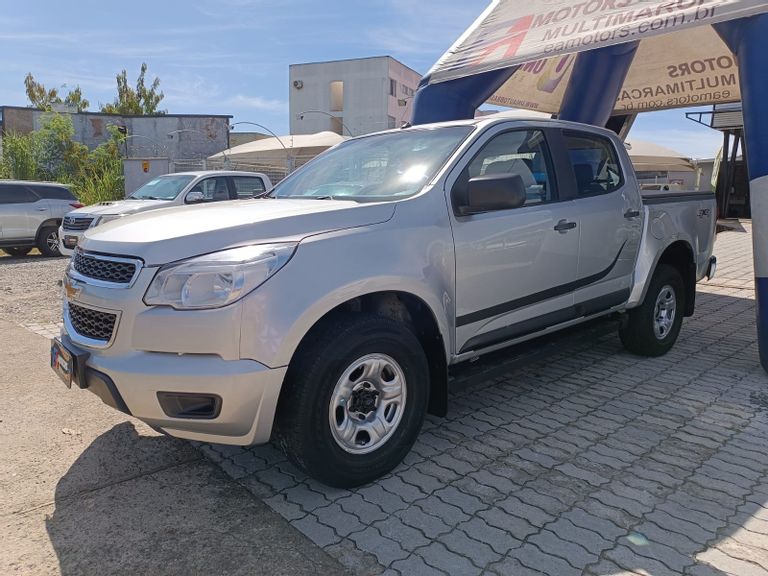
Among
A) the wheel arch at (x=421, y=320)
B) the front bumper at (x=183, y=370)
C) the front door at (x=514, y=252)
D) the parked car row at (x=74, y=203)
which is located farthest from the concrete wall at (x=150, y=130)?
the front bumper at (x=183, y=370)

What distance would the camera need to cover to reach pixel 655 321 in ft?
17.4

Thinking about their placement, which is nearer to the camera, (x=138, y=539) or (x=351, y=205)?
(x=138, y=539)

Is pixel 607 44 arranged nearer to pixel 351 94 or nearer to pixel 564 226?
pixel 564 226

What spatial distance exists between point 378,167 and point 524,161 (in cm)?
100

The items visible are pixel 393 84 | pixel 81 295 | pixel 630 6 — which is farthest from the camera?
pixel 393 84

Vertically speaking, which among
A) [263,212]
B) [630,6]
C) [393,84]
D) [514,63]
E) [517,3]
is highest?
[393,84]

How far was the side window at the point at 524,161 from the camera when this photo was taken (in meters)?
3.80

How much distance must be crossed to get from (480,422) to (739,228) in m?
18.9

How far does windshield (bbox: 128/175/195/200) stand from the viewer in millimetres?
11000

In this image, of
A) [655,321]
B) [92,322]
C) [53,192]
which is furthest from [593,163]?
[53,192]

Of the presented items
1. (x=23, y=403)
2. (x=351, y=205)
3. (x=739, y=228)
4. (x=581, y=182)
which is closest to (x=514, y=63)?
(x=581, y=182)

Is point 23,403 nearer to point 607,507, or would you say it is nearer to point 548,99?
point 607,507

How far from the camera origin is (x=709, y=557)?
2.53 m

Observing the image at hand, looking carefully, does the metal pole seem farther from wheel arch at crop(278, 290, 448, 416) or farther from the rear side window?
the rear side window
